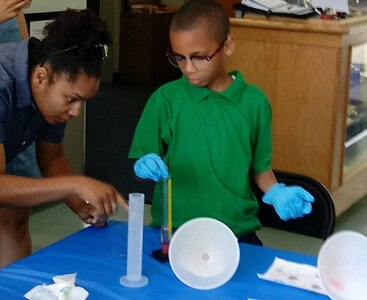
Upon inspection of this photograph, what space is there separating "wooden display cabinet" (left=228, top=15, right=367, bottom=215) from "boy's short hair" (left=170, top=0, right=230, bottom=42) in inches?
58.6

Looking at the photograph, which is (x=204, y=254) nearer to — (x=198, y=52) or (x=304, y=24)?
(x=198, y=52)

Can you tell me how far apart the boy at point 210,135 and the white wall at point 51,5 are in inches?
63.9

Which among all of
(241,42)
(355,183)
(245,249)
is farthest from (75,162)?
(245,249)

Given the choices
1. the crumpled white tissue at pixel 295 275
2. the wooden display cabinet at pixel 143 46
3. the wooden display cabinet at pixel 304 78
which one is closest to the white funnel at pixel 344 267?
the crumpled white tissue at pixel 295 275

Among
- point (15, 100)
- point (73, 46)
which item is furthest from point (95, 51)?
point (15, 100)

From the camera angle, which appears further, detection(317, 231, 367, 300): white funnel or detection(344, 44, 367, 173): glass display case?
detection(344, 44, 367, 173): glass display case

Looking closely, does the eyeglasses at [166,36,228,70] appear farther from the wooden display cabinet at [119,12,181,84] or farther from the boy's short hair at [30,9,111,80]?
the wooden display cabinet at [119,12,181,84]

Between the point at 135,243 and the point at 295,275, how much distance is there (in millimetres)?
353

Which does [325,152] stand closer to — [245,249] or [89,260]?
[245,249]

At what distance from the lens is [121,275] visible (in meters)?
1.54

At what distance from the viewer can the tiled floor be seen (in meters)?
3.28

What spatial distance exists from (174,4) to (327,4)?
4.24 meters

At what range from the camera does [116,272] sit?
5.09ft

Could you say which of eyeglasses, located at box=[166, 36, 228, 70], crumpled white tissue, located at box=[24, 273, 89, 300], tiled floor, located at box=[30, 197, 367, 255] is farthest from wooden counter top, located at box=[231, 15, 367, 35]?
crumpled white tissue, located at box=[24, 273, 89, 300]
